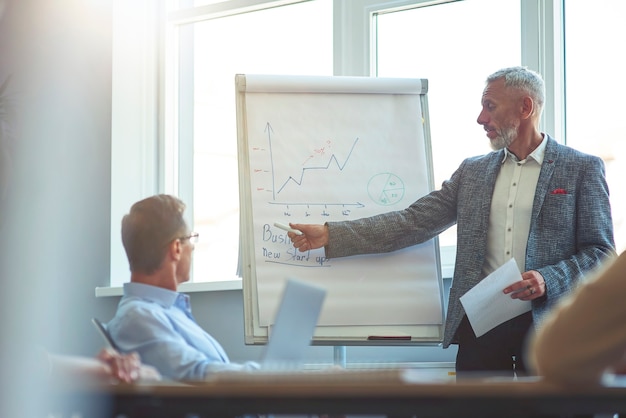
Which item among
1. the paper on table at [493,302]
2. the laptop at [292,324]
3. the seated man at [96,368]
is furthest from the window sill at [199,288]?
the seated man at [96,368]

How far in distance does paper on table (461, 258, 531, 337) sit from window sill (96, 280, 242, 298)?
1.30 metres

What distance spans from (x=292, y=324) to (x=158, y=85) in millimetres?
2984

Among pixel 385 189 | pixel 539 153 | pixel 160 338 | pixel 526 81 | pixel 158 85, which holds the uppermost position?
pixel 158 85

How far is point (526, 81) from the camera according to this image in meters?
3.38

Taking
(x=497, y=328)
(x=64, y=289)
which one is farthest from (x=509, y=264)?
(x=64, y=289)

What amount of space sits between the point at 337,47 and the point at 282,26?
1.14 ft

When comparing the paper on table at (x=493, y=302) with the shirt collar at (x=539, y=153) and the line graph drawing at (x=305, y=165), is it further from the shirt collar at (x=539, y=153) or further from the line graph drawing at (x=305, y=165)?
the line graph drawing at (x=305, y=165)

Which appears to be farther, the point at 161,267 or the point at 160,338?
the point at 161,267

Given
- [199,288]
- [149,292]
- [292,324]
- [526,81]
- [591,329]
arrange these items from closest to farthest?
1. [591,329]
2. [292,324]
3. [149,292]
4. [526,81]
5. [199,288]

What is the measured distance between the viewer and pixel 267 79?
3488 millimetres

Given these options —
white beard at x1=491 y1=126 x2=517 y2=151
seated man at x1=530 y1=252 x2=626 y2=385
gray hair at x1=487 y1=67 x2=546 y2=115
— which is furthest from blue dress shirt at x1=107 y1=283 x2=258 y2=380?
gray hair at x1=487 y1=67 x2=546 y2=115

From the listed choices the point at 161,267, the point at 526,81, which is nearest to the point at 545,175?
the point at 526,81

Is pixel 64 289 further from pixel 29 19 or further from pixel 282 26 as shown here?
pixel 282 26

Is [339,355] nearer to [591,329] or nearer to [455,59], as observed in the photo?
[455,59]
